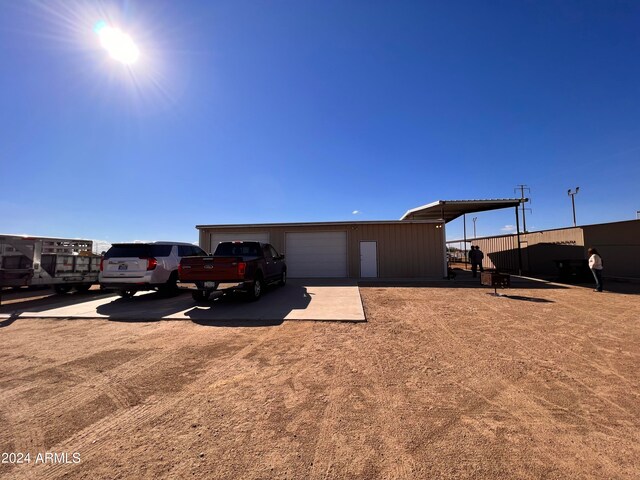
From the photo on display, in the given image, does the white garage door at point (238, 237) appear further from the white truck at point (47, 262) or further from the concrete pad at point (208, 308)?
the concrete pad at point (208, 308)

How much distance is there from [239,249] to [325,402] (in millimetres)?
7636

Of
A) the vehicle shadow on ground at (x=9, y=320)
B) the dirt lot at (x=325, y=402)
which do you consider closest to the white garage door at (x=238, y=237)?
the vehicle shadow on ground at (x=9, y=320)

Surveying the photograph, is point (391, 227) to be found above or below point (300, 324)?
above

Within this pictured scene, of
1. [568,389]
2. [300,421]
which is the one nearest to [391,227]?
[568,389]

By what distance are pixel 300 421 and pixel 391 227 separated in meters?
14.4

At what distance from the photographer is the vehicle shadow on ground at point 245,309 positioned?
6.74m

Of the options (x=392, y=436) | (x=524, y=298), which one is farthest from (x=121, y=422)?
(x=524, y=298)

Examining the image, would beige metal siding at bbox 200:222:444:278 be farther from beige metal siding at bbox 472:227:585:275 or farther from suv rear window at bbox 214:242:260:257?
beige metal siding at bbox 472:227:585:275

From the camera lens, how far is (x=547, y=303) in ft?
29.1

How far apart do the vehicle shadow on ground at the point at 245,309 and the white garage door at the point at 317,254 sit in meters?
6.07

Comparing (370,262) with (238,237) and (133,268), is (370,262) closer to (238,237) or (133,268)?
(238,237)

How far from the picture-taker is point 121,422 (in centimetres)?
282

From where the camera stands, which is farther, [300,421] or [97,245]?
[97,245]

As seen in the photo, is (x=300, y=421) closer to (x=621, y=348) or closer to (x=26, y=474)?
(x=26, y=474)
